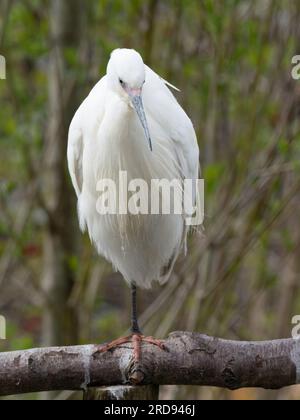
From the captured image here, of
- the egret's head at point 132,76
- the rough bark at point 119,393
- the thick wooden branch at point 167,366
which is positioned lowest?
the rough bark at point 119,393

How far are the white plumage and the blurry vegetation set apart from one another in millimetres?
528

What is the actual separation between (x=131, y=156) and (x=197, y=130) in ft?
4.94

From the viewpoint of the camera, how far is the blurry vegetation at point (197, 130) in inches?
152

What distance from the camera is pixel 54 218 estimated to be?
4.36 m

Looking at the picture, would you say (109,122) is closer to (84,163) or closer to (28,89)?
(84,163)

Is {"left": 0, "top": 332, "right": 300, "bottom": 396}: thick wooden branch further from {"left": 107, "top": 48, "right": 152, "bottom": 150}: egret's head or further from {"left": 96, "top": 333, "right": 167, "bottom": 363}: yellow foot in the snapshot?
{"left": 107, "top": 48, "right": 152, "bottom": 150}: egret's head

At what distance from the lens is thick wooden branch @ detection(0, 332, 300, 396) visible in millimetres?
2396

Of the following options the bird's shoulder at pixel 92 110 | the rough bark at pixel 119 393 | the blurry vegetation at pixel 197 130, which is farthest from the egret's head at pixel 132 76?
the blurry vegetation at pixel 197 130

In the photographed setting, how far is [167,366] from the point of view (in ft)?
8.06

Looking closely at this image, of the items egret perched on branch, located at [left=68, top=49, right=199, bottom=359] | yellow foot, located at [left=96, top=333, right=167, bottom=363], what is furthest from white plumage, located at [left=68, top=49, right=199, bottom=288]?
→ yellow foot, located at [left=96, top=333, right=167, bottom=363]

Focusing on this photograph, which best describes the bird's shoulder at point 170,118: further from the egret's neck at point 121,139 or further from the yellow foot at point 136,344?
the yellow foot at point 136,344

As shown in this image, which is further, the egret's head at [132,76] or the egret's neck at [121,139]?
the egret's neck at [121,139]

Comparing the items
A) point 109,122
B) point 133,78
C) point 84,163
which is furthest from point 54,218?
point 133,78

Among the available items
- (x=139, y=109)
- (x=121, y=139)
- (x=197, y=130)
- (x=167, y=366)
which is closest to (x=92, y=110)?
(x=121, y=139)
